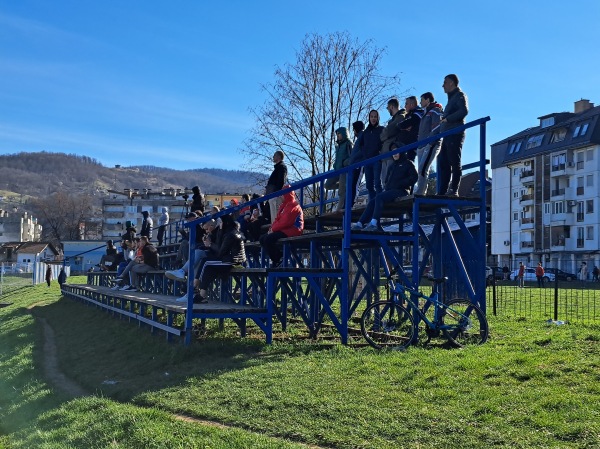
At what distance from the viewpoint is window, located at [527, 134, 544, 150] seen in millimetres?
77375

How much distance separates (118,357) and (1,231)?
158m

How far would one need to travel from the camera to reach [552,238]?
74.7m

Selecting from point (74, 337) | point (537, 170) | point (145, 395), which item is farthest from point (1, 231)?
point (145, 395)

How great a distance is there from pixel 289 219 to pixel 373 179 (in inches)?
78.4

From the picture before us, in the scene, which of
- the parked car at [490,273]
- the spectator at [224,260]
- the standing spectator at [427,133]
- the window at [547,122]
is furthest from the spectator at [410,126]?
the window at [547,122]

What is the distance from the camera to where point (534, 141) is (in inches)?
3095

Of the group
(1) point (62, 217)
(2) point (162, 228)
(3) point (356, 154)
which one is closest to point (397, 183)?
(3) point (356, 154)

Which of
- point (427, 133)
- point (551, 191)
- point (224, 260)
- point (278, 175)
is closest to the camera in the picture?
point (427, 133)

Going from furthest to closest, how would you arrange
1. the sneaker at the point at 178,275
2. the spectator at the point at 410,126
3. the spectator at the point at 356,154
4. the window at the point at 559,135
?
the window at the point at 559,135 < the spectator at the point at 356,154 < the sneaker at the point at 178,275 < the spectator at the point at 410,126

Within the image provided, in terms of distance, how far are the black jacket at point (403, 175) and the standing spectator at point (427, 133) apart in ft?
0.85

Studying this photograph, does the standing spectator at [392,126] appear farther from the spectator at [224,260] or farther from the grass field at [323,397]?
the grass field at [323,397]

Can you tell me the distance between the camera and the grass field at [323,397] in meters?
6.50

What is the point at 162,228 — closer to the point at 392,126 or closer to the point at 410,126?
the point at 392,126

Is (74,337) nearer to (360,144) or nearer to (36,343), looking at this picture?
(36,343)
